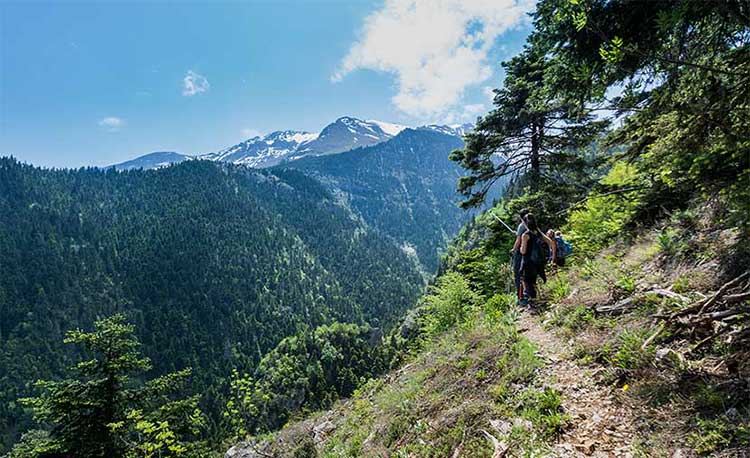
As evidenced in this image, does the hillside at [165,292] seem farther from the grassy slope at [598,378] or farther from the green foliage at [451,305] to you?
the grassy slope at [598,378]

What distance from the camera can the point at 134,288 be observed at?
15712cm

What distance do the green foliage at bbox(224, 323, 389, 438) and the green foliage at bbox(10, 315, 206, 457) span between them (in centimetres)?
6944

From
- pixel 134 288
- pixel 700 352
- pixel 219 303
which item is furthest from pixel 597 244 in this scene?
pixel 134 288

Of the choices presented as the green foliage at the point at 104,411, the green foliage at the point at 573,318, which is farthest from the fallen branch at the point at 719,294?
the green foliage at the point at 104,411

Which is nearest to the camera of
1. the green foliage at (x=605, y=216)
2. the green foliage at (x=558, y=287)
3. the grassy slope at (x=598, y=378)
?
the grassy slope at (x=598, y=378)

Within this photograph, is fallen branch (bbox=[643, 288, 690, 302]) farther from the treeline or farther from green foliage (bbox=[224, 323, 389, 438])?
green foliage (bbox=[224, 323, 389, 438])

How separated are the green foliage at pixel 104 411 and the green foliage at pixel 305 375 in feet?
228

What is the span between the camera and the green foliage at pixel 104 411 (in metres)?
8.98

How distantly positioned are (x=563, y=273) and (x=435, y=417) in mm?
5313

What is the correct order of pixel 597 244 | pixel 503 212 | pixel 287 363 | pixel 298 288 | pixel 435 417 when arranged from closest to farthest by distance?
pixel 435 417 → pixel 597 244 → pixel 503 212 → pixel 287 363 → pixel 298 288

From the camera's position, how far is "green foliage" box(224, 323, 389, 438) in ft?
275

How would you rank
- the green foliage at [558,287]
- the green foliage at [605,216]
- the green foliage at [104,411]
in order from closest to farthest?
the green foliage at [558,287], the green foliage at [605,216], the green foliage at [104,411]

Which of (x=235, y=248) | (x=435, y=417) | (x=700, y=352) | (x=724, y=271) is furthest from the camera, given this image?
(x=235, y=248)

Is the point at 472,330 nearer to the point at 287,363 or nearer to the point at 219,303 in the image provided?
the point at 287,363
